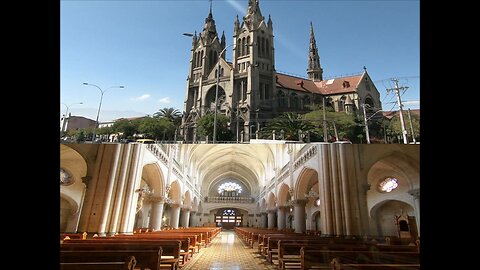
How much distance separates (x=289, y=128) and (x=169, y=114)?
1831 mm

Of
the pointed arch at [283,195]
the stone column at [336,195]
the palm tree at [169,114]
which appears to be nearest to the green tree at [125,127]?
the palm tree at [169,114]

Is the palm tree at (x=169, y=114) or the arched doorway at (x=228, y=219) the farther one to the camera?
the arched doorway at (x=228, y=219)

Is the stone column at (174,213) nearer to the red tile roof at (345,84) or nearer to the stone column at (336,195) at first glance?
the stone column at (336,195)

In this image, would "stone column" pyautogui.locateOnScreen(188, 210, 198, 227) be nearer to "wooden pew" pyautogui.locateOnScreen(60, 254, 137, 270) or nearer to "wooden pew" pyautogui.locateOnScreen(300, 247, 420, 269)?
"wooden pew" pyautogui.locateOnScreen(300, 247, 420, 269)

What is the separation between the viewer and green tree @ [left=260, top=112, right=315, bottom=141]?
4203mm

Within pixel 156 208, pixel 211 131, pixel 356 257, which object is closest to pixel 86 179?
pixel 211 131

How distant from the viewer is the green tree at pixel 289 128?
4203 millimetres

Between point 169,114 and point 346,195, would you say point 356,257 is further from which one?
point 169,114

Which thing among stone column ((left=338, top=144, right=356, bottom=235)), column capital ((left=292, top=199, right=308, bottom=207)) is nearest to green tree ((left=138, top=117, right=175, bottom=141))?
stone column ((left=338, top=144, right=356, bottom=235))

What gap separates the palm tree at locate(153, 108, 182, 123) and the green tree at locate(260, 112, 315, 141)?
154cm

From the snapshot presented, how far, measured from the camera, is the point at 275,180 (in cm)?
907

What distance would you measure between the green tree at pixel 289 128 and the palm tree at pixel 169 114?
1.54 m
